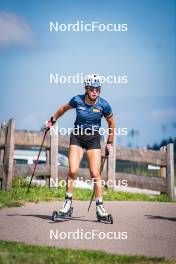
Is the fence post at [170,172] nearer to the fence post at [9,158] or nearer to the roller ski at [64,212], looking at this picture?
the fence post at [9,158]

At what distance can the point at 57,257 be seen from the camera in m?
5.16

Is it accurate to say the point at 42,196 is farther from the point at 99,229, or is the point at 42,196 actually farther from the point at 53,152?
the point at 99,229

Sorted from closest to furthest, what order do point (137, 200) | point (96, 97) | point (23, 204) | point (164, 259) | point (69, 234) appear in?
point (164, 259), point (69, 234), point (96, 97), point (23, 204), point (137, 200)

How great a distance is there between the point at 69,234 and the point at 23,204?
3619 millimetres

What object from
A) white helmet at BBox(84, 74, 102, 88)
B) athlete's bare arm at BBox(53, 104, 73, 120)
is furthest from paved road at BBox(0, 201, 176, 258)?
white helmet at BBox(84, 74, 102, 88)

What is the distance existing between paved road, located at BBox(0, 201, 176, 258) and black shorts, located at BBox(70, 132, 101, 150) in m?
1.08

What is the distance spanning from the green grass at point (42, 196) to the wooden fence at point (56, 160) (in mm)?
366

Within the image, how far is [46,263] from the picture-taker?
16.2 ft

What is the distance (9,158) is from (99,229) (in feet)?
19.1

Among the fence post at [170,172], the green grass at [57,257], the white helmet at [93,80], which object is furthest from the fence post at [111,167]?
the green grass at [57,257]

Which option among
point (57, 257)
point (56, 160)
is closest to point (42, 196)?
point (56, 160)

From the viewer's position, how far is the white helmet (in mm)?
7230

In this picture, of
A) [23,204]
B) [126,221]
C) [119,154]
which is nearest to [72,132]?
[126,221]

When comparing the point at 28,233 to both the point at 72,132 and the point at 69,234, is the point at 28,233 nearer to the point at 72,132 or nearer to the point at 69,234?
the point at 69,234
